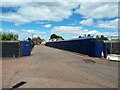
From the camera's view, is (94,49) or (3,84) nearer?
(3,84)

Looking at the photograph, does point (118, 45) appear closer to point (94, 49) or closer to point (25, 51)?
point (94, 49)

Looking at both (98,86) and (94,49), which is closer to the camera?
(98,86)

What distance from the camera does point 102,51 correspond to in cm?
2584

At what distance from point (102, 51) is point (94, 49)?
1.41 m

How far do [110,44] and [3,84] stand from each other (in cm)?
1816

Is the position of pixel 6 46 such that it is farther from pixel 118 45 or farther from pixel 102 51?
pixel 118 45

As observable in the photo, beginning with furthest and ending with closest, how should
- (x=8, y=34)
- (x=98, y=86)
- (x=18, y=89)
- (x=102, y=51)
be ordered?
(x=8, y=34) < (x=102, y=51) < (x=98, y=86) < (x=18, y=89)

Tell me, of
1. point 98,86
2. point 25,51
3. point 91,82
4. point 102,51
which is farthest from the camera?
point 25,51

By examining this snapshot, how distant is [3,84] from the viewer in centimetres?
977

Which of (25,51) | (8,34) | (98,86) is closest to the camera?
(98,86)

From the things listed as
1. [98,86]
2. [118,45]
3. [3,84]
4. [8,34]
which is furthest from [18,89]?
[8,34]

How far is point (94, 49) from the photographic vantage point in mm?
27047

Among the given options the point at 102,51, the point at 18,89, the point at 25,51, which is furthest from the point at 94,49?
the point at 18,89

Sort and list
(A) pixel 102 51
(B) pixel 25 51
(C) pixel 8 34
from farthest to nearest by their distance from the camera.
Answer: (C) pixel 8 34, (B) pixel 25 51, (A) pixel 102 51
